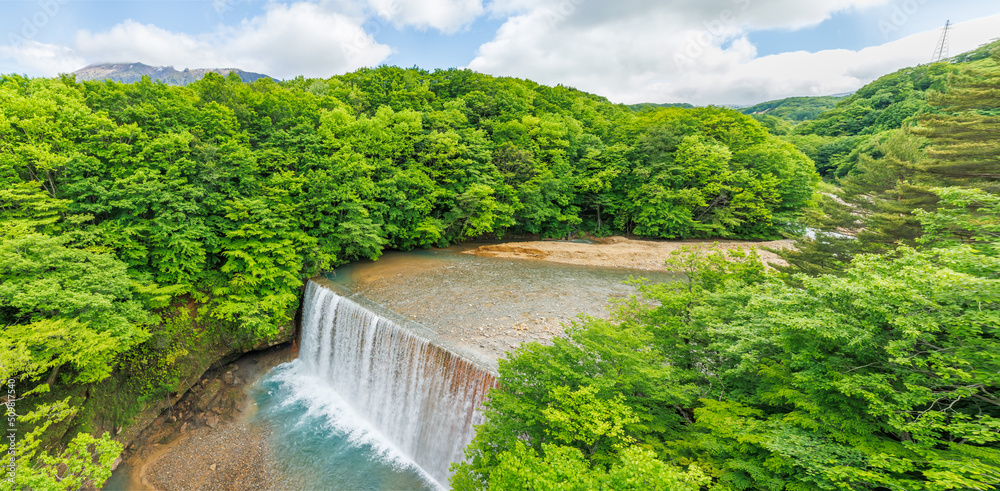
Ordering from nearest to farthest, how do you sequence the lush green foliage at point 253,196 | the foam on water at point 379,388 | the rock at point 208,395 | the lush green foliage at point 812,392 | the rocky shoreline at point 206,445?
the lush green foliage at point 812,392
the lush green foliage at point 253,196
the foam on water at point 379,388
the rocky shoreline at point 206,445
the rock at point 208,395

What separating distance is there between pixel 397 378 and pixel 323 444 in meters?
3.20

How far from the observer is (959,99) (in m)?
8.28

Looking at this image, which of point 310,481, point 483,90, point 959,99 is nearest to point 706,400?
point 959,99

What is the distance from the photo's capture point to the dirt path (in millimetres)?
21078

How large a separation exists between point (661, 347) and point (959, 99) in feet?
31.4

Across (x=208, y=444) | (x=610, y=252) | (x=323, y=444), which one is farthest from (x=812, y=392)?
(x=610, y=252)

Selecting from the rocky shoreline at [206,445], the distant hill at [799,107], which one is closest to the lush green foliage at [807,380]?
the rocky shoreline at [206,445]

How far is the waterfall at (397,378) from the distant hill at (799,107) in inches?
4277

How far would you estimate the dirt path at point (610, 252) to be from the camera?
21078 millimetres

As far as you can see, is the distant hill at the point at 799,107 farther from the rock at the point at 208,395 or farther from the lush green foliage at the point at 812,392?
the rock at the point at 208,395

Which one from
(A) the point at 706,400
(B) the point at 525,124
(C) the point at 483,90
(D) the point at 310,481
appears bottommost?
(D) the point at 310,481

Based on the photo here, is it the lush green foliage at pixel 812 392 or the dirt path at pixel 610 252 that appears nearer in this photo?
the lush green foliage at pixel 812 392

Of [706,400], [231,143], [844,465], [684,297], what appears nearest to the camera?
[844,465]

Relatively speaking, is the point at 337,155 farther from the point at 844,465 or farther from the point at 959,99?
the point at 959,99
